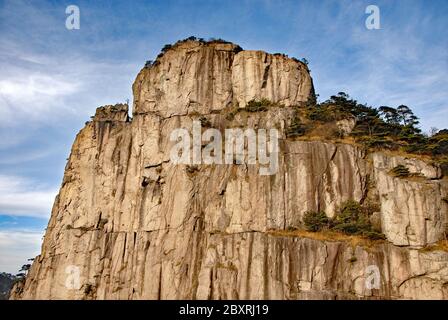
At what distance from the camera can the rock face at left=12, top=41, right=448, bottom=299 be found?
41344 millimetres

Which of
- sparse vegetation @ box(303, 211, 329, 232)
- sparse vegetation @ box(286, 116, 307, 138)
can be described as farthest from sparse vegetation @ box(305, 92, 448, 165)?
sparse vegetation @ box(303, 211, 329, 232)

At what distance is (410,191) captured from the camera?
43.7 m

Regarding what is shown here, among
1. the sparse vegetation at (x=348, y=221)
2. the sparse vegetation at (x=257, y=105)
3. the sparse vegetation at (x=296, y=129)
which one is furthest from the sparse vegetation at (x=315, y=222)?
the sparse vegetation at (x=257, y=105)

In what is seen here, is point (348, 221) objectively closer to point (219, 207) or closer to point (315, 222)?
point (315, 222)

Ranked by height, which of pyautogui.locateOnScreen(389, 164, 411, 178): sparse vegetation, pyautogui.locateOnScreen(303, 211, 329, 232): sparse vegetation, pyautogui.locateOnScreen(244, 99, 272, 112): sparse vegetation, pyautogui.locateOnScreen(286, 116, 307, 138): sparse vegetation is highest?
pyautogui.locateOnScreen(244, 99, 272, 112): sparse vegetation

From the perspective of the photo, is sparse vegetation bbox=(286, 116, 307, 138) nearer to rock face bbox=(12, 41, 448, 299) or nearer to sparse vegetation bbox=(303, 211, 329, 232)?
rock face bbox=(12, 41, 448, 299)

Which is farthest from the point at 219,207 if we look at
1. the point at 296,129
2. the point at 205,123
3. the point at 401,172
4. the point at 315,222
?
the point at 401,172

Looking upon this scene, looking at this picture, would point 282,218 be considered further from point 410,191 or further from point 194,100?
point 194,100

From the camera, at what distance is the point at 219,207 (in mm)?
48125

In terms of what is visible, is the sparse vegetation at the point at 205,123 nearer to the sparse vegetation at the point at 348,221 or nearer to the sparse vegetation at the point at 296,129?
the sparse vegetation at the point at 296,129

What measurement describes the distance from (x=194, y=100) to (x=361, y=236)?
2606 centimetres

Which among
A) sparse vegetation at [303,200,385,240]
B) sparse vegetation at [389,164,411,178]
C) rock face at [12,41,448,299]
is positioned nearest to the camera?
rock face at [12,41,448,299]
